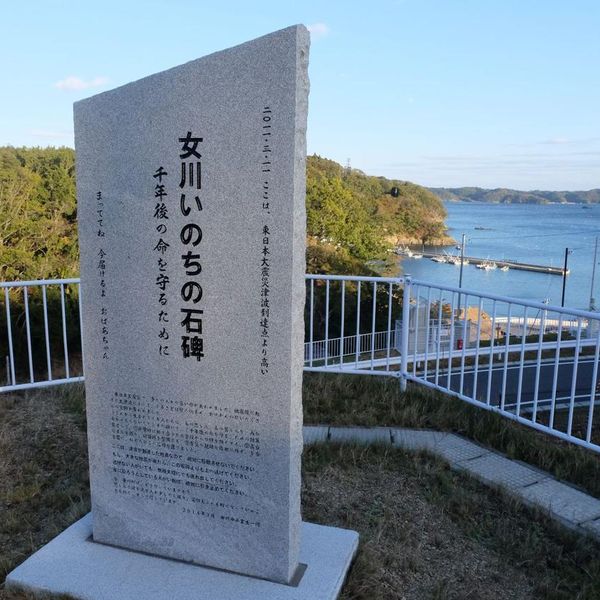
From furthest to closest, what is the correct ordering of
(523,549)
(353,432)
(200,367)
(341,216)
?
(341,216) → (353,432) → (523,549) → (200,367)

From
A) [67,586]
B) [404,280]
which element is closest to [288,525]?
Result: [67,586]

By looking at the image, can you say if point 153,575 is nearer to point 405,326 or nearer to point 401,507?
point 401,507

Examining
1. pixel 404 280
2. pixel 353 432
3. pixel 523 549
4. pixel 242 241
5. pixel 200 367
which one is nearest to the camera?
pixel 242 241

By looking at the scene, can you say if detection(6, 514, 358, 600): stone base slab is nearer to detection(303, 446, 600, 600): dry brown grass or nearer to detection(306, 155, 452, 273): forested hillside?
detection(303, 446, 600, 600): dry brown grass

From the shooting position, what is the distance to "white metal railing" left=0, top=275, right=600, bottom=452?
13.6 feet

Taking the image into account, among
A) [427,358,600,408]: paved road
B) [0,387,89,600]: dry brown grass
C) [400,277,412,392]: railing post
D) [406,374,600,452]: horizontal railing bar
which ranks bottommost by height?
[427,358,600,408]: paved road

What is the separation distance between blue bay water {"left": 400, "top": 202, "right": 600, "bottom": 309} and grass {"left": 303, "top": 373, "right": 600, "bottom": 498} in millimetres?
7983

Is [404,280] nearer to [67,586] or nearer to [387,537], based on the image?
[387,537]

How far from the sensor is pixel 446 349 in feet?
27.6

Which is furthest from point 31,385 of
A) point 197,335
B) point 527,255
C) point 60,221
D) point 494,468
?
point 527,255

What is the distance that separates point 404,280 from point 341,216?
2909 cm

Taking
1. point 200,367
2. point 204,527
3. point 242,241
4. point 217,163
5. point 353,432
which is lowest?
point 353,432

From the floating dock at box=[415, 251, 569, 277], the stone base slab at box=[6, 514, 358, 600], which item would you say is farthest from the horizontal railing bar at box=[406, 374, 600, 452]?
the floating dock at box=[415, 251, 569, 277]

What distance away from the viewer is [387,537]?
2.93m
